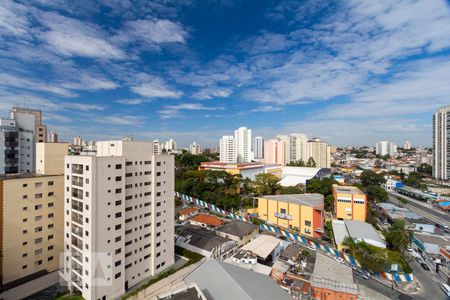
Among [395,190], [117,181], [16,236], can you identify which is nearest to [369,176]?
[395,190]

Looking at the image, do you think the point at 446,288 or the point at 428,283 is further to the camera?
the point at 428,283

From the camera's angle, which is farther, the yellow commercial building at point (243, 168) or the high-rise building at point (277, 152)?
the high-rise building at point (277, 152)

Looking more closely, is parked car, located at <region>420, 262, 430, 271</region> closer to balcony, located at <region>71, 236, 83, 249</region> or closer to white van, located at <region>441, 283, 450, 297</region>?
white van, located at <region>441, 283, 450, 297</region>

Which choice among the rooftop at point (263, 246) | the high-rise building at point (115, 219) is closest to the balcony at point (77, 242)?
the high-rise building at point (115, 219)

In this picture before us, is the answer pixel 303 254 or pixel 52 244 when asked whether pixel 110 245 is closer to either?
pixel 52 244

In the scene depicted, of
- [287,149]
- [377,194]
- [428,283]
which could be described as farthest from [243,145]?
[428,283]

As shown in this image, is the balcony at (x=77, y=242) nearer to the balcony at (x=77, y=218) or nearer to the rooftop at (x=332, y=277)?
the balcony at (x=77, y=218)

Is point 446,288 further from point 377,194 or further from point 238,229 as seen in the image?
point 377,194
